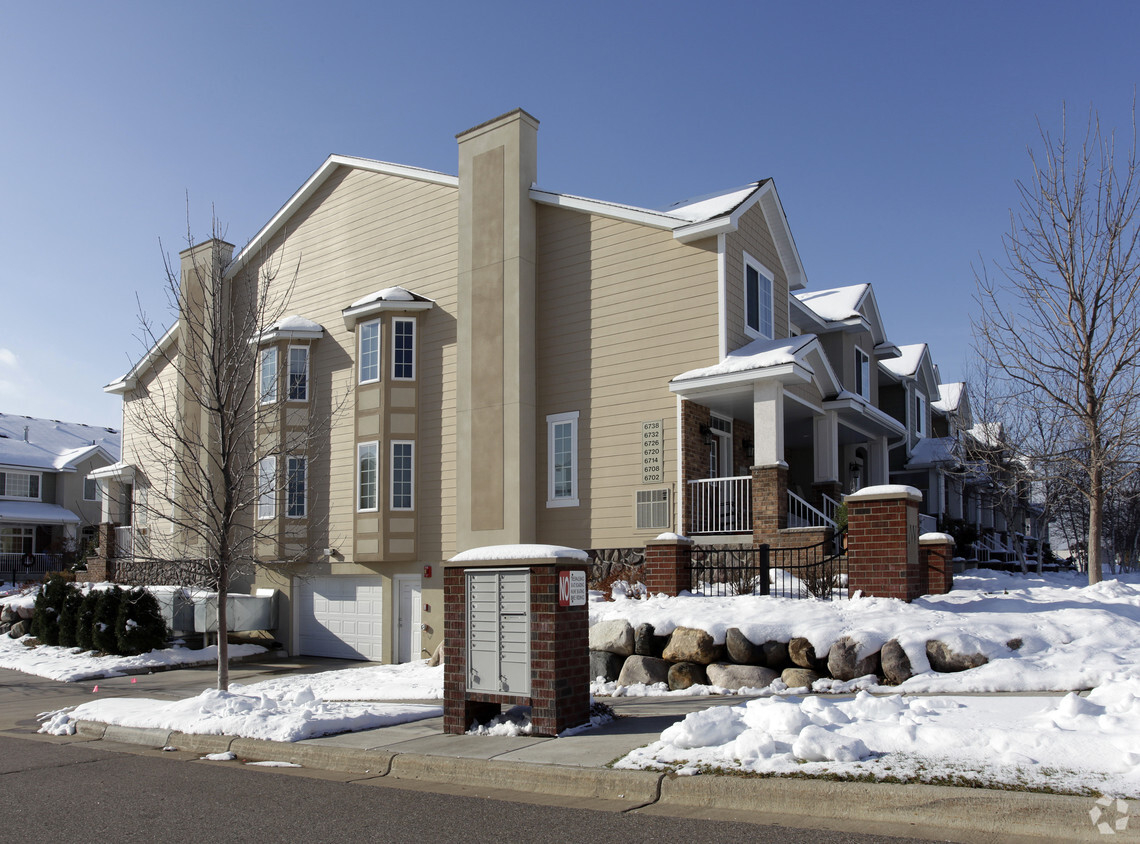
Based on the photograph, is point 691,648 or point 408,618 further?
point 408,618

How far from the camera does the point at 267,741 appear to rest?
30.0ft

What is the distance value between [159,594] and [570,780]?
19.5 m

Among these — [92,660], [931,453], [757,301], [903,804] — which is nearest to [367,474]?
[92,660]

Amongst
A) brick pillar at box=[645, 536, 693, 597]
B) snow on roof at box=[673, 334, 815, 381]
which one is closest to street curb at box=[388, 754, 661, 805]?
brick pillar at box=[645, 536, 693, 597]

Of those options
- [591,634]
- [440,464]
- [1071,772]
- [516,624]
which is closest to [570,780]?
[516,624]

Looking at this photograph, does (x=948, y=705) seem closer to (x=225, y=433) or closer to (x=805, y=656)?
(x=805, y=656)

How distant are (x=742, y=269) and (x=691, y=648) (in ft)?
30.3

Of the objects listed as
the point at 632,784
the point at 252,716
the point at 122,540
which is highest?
the point at 122,540

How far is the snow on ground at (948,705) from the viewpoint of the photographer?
19.4 ft

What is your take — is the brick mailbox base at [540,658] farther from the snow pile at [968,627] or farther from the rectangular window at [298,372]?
the rectangular window at [298,372]

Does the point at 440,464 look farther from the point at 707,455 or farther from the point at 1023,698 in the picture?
the point at 1023,698

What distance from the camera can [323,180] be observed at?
80.2 feet

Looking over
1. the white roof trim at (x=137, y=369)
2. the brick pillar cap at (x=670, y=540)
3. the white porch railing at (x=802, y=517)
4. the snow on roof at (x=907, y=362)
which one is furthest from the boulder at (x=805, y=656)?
the white roof trim at (x=137, y=369)

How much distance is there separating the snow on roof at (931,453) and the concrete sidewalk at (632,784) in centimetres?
1873
